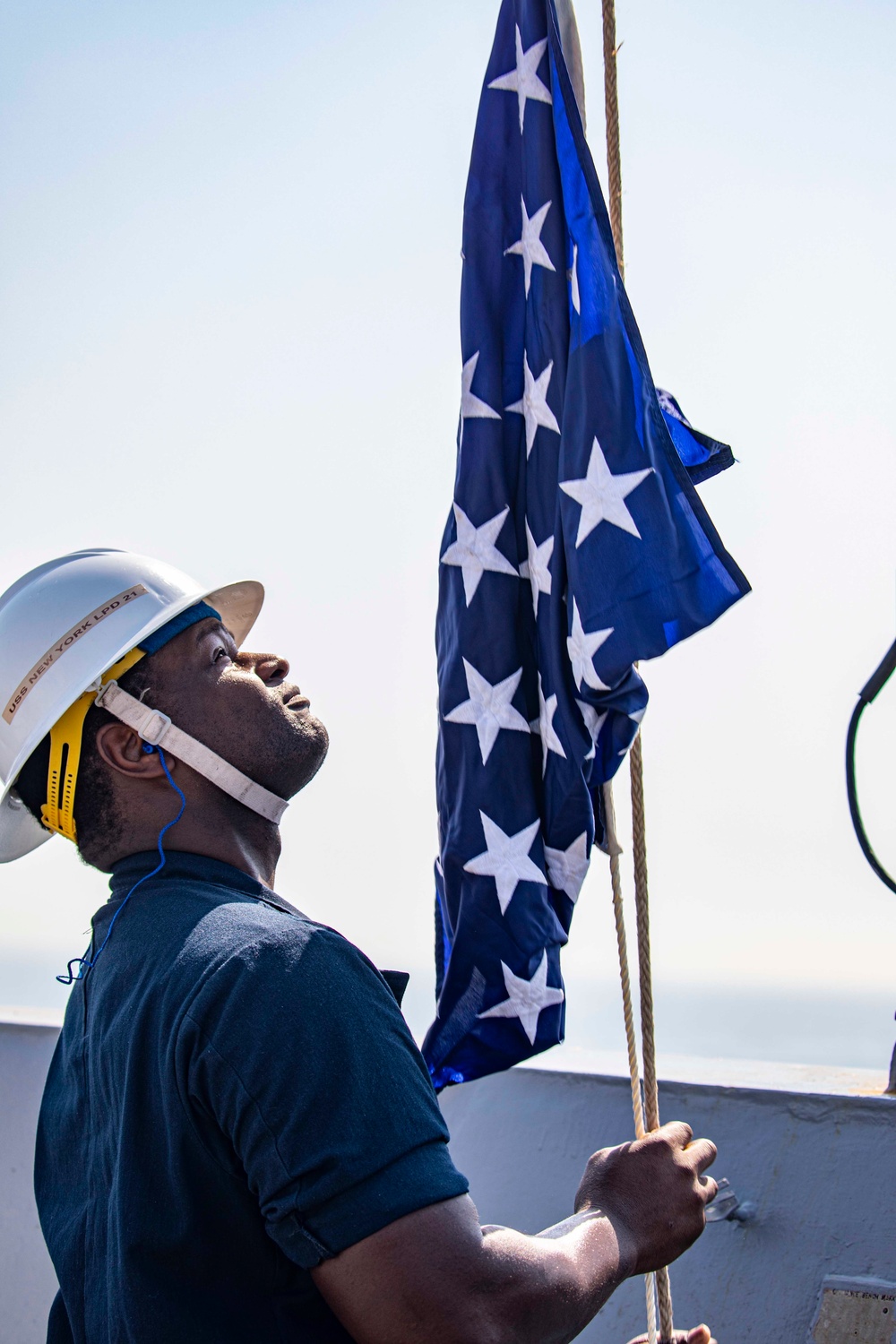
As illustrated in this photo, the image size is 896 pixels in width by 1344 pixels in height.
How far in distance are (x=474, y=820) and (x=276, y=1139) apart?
123cm

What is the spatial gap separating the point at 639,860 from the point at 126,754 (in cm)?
111

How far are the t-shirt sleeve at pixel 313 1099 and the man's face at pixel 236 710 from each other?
0.68m

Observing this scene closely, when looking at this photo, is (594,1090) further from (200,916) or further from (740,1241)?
(200,916)

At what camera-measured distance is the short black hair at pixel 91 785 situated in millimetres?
1997

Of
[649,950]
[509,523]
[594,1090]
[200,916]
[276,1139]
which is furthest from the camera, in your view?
[594,1090]

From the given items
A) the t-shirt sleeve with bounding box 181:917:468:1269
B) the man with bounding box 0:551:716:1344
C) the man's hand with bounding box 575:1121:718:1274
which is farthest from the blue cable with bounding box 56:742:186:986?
the man's hand with bounding box 575:1121:718:1274

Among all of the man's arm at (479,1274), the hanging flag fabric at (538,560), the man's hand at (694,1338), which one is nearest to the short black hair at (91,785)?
the hanging flag fabric at (538,560)

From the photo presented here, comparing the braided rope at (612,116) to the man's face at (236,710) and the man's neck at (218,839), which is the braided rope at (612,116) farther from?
the man's neck at (218,839)

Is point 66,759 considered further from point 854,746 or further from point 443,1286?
point 854,746

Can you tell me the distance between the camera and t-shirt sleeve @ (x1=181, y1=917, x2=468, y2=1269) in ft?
4.30

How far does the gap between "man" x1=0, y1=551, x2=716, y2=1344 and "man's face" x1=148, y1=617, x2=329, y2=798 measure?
0.01m

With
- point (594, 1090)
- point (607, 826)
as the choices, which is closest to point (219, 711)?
point (607, 826)

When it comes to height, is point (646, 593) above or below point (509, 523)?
below

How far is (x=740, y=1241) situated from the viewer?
270cm
